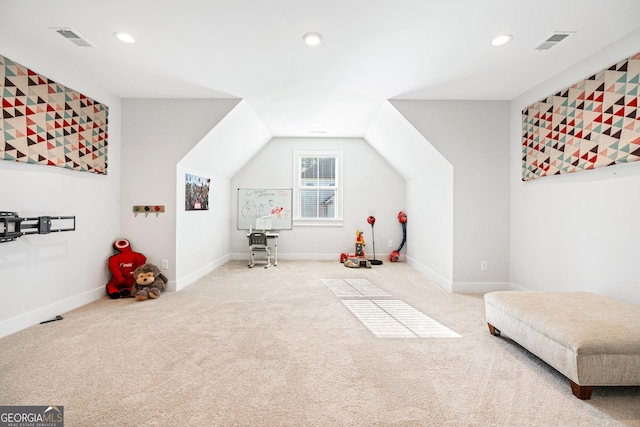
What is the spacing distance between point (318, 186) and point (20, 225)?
475 cm

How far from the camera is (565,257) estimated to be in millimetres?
3205

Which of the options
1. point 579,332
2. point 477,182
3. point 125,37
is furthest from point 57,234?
point 477,182

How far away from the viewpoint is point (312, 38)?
2631 mm

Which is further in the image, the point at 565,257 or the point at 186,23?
the point at 565,257

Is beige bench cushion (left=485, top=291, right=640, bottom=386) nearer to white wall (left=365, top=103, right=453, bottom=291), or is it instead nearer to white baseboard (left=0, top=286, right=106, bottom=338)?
white wall (left=365, top=103, right=453, bottom=291)

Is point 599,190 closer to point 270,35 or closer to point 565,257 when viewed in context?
point 565,257

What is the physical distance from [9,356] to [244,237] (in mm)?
4331

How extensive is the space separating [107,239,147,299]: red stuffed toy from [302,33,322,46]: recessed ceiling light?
323 centimetres

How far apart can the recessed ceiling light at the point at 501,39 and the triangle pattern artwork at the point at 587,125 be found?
0.95m

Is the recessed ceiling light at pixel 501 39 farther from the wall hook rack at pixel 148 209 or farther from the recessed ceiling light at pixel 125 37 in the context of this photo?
the wall hook rack at pixel 148 209

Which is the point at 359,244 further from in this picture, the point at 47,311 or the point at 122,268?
the point at 47,311

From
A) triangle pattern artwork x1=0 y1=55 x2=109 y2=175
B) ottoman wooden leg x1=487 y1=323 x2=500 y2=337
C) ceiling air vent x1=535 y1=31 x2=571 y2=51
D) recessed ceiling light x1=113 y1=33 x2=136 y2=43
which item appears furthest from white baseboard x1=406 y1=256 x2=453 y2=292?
triangle pattern artwork x1=0 y1=55 x2=109 y2=175

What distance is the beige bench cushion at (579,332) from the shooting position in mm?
1744

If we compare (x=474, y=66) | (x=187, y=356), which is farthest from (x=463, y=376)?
(x=474, y=66)
